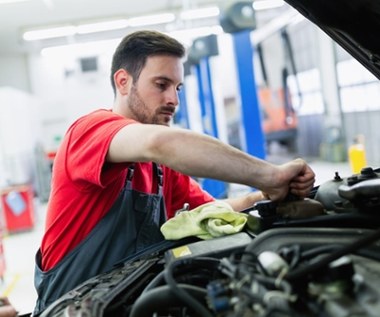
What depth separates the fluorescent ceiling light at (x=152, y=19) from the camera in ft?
27.9

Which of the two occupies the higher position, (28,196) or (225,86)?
(225,86)

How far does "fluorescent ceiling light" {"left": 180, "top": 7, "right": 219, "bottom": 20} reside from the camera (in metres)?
8.19

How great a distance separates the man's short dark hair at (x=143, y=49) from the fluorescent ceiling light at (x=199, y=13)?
681 centimetres

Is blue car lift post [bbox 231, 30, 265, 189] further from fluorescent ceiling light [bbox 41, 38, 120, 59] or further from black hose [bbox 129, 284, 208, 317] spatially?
fluorescent ceiling light [bbox 41, 38, 120, 59]

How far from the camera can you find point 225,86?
11508mm

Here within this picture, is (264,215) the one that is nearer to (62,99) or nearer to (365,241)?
(365,241)

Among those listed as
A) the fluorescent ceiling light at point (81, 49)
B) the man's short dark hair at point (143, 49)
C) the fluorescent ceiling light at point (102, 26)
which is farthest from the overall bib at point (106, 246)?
the fluorescent ceiling light at point (81, 49)

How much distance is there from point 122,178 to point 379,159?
6834 millimetres

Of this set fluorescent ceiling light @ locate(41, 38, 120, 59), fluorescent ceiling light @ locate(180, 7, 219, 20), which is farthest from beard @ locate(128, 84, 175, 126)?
fluorescent ceiling light @ locate(41, 38, 120, 59)

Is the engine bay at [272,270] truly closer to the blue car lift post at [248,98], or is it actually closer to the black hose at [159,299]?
the black hose at [159,299]

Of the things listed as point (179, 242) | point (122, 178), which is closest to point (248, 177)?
point (179, 242)

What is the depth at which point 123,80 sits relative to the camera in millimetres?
1485

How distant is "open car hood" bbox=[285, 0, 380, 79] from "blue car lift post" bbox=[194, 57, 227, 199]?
3.96 meters

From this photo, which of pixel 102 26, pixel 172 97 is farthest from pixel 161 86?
pixel 102 26
